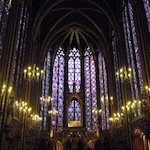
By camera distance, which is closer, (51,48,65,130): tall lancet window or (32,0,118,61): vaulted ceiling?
(32,0,118,61): vaulted ceiling

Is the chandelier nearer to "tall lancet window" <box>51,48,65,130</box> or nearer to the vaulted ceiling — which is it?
the vaulted ceiling

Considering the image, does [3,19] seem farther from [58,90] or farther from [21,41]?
[58,90]

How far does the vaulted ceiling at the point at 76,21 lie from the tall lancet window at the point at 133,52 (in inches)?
105

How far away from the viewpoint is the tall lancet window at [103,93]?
27.6 meters

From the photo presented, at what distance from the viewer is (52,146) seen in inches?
1060

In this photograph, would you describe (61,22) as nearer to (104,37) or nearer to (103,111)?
(104,37)

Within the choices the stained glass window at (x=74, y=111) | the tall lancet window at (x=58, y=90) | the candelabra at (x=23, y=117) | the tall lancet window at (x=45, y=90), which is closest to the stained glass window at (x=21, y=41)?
the candelabra at (x=23, y=117)

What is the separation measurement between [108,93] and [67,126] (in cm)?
760

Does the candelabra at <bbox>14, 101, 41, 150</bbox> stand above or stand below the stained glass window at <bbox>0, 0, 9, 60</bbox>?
below

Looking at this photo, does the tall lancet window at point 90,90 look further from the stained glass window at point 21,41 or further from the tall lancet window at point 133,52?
the stained glass window at point 21,41

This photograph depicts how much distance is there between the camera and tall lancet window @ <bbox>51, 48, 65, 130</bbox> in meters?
30.3

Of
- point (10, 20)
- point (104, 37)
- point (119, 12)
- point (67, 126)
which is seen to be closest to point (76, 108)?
point (67, 126)

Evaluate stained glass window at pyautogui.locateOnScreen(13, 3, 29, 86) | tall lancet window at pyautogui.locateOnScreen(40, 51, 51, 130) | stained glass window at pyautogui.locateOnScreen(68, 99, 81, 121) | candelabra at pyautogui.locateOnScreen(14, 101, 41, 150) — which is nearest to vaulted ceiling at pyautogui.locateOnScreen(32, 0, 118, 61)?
stained glass window at pyautogui.locateOnScreen(13, 3, 29, 86)

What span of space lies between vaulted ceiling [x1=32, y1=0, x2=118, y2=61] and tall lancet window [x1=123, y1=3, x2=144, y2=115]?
8.72 feet
